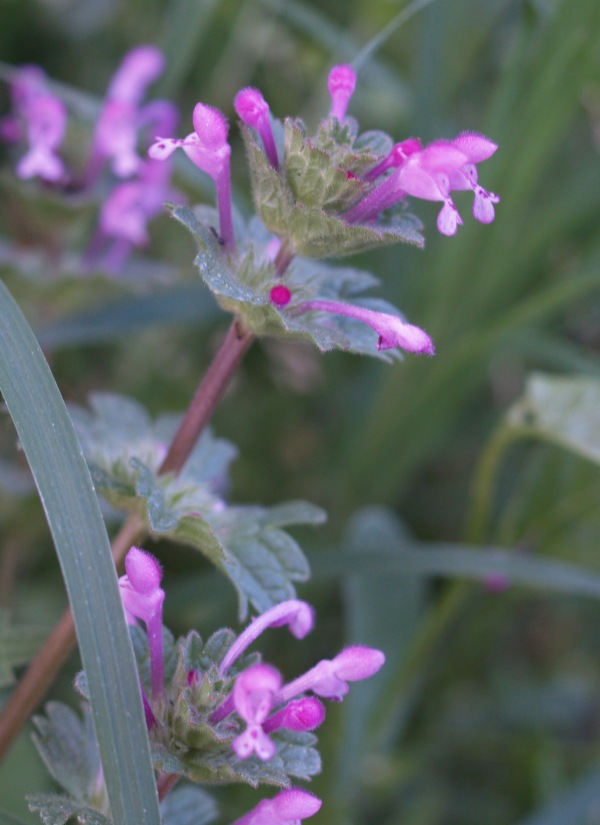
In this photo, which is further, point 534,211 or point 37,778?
point 534,211

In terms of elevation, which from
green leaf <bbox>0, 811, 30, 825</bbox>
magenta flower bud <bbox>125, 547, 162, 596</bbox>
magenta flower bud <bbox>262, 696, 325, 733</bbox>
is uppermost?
magenta flower bud <bbox>125, 547, 162, 596</bbox>

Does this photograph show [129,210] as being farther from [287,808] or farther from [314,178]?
[287,808]

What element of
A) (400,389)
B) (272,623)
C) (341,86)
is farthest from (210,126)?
(400,389)

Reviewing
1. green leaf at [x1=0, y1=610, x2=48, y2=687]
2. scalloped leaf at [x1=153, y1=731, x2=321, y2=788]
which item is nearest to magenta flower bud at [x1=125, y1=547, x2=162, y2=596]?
scalloped leaf at [x1=153, y1=731, x2=321, y2=788]

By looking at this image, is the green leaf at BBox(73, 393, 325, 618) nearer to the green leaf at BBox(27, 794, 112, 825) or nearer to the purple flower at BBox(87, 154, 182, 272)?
the green leaf at BBox(27, 794, 112, 825)

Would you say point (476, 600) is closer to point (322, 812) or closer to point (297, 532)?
point (297, 532)

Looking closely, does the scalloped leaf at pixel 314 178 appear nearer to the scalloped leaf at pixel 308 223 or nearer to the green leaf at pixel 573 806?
the scalloped leaf at pixel 308 223

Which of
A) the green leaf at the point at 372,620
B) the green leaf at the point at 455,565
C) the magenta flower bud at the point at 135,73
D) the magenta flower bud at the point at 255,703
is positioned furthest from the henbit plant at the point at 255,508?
the magenta flower bud at the point at 135,73

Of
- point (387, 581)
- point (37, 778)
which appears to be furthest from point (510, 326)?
point (37, 778)
